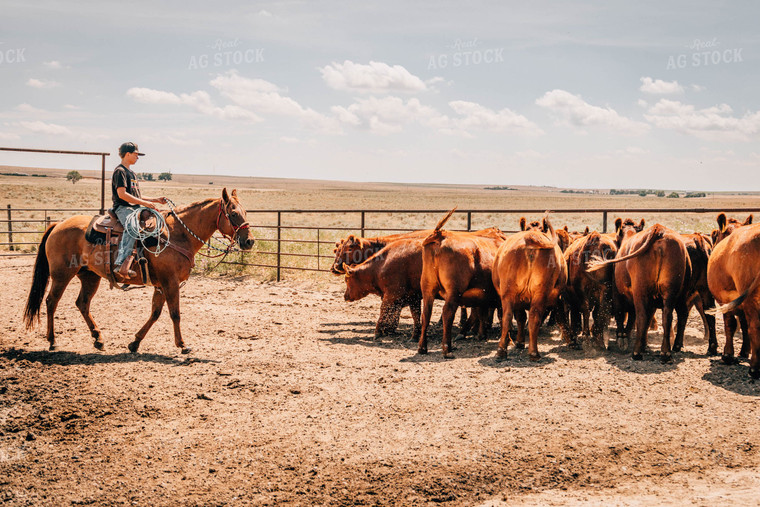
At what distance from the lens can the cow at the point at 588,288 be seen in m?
7.20

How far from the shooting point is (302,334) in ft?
27.0

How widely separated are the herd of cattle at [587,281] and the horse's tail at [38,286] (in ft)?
13.9

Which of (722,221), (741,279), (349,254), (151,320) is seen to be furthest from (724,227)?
(151,320)

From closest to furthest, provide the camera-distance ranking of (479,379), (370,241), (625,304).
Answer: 1. (479,379)
2. (625,304)
3. (370,241)

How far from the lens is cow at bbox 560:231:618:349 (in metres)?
7.20

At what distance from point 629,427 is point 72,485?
12.8 ft

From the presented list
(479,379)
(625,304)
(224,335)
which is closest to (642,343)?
(625,304)

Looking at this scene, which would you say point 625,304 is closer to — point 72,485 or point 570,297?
point 570,297

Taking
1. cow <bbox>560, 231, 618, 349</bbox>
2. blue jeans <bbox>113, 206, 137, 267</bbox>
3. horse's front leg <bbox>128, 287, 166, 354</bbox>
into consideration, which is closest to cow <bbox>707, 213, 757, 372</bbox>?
cow <bbox>560, 231, 618, 349</bbox>

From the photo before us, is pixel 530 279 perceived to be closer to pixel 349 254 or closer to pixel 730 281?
pixel 730 281

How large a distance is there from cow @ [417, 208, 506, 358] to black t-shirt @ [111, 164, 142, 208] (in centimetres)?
358

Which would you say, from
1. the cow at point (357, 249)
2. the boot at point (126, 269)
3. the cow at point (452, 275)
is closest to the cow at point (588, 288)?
the cow at point (452, 275)

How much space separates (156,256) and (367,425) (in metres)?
3.78

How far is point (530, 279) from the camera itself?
6.61m
